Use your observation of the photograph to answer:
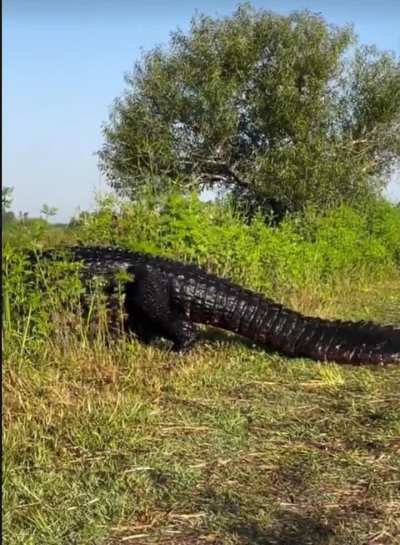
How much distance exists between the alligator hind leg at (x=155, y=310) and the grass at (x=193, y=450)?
1.64 feet

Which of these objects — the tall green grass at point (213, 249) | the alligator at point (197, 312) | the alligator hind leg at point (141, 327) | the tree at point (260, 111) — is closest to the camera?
the tall green grass at point (213, 249)

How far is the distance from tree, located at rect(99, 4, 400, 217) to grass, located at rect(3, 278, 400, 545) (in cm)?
1619

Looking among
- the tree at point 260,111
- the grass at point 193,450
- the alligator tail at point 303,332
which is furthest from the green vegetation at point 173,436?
the tree at point 260,111

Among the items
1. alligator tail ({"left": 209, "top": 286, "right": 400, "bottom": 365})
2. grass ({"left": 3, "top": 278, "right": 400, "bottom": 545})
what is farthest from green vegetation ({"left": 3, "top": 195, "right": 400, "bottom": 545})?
alligator tail ({"left": 209, "top": 286, "right": 400, "bottom": 365})

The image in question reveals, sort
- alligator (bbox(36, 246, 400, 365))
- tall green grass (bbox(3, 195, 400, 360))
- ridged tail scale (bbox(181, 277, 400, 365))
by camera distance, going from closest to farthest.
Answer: tall green grass (bbox(3, 195, 400, 360)), ridged tail scale (bbox(181, 277, 400, 365)), alligator (bbox(36, 246, 400, 365))

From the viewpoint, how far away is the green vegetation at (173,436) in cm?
332

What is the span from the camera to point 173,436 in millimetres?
4406

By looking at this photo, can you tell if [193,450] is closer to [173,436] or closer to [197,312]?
[173,436]

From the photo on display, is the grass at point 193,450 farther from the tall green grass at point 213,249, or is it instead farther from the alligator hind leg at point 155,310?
the alligator hind leg at point 155,310

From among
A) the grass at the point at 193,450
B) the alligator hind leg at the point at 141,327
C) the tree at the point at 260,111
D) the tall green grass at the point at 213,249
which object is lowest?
the grass at the point at 193,450

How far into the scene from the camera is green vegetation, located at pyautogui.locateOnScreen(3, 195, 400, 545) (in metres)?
3.32

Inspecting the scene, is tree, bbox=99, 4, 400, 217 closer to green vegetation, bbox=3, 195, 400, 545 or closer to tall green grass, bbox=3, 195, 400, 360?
tall green grass, bbox=3, 195, 400, 360

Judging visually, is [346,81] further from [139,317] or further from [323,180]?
[139,317]

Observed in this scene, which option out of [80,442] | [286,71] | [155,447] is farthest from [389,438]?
[286,71]
